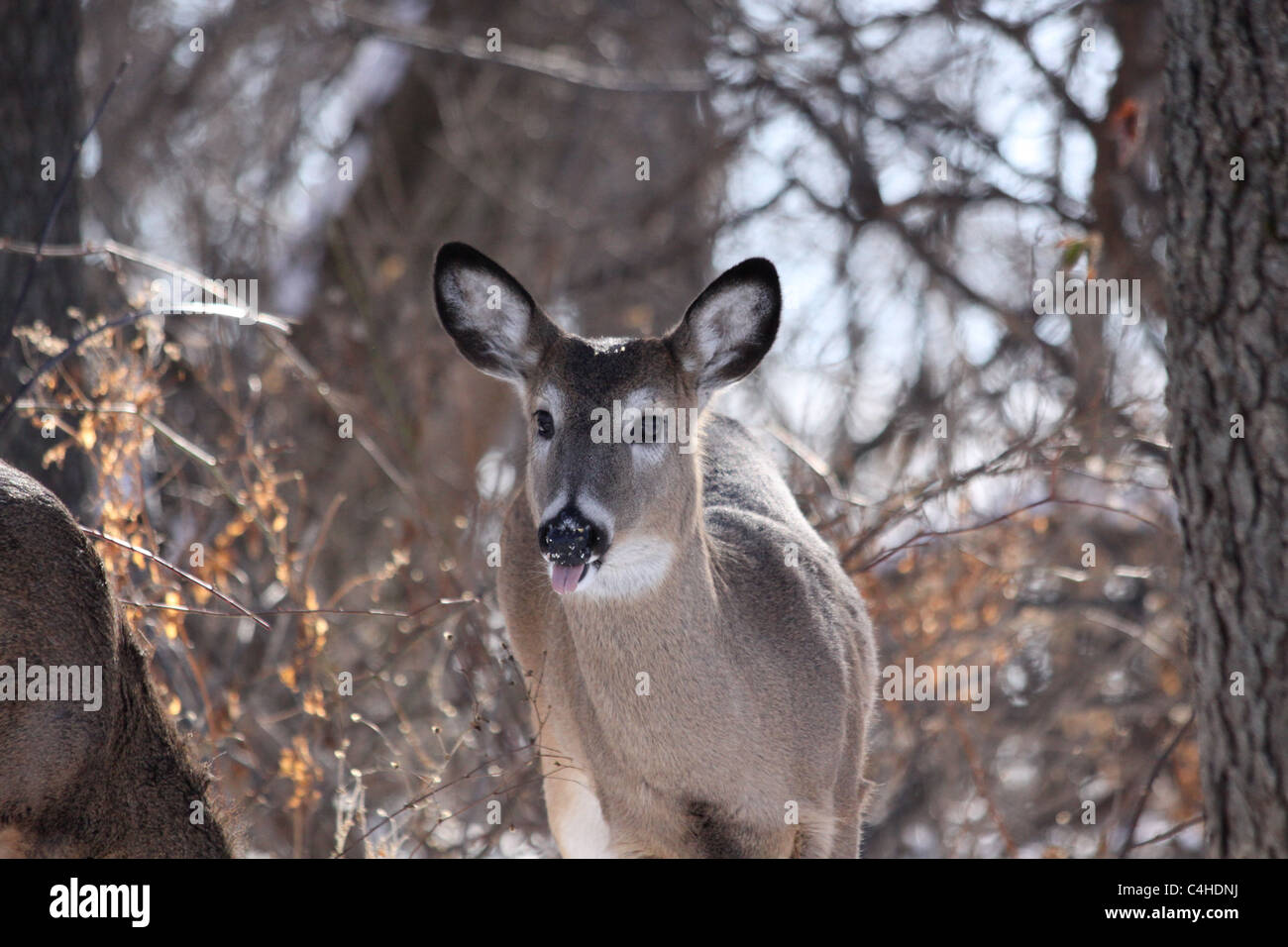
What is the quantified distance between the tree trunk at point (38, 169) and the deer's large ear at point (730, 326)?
2.89 metres

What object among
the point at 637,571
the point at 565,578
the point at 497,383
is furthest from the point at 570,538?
the point at 497,383

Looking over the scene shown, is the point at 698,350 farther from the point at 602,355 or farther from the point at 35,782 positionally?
the point at 35,782

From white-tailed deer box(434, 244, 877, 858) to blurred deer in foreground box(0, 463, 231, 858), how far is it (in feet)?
4.13

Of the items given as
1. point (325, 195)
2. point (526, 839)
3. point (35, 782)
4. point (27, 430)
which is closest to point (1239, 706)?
point (35, 782)

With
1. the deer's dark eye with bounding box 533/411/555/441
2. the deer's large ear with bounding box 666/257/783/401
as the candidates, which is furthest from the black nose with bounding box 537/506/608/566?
the deer's large ear with bounding box 666/257/783/401

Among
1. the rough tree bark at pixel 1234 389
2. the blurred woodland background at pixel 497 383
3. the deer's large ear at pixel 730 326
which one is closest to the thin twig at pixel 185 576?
the blurred woodland background at pixel 497 383

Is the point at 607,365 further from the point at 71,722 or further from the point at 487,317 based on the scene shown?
the point at 71,722

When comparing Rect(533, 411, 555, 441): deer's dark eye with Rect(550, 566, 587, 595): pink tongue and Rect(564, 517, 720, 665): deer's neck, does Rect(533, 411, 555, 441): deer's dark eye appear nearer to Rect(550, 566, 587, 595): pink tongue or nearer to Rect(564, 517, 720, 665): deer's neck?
Rect(564, 517, 720, 665): deer's neck

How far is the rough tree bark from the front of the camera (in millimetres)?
4227

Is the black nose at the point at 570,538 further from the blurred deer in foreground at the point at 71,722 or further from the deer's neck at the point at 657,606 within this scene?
the blurred deer in foreground at the point at 71,722

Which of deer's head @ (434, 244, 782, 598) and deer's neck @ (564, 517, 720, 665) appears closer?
deer's head @ (434, 244, 782, 598)

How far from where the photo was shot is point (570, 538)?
440cm

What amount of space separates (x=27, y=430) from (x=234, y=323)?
261 cm

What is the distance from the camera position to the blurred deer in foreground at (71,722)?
14.3ft
